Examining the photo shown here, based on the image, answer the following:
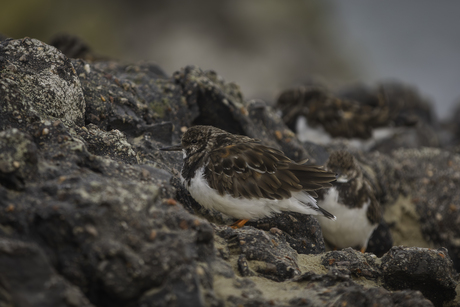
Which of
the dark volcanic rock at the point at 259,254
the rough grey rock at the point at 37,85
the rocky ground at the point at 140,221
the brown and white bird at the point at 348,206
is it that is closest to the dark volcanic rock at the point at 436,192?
Answer: the rocky ground at the point at 140,221

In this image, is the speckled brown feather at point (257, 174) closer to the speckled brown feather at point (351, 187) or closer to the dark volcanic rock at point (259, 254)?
the dark volcanic rock at point (259, 254)

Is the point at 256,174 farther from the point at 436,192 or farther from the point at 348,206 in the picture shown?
the point at 436,192

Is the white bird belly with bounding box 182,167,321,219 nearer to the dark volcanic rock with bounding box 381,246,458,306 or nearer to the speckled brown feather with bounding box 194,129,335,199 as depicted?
the speckled brown feather with bounding box 194,129,335,199

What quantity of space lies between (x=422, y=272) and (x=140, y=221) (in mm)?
2465

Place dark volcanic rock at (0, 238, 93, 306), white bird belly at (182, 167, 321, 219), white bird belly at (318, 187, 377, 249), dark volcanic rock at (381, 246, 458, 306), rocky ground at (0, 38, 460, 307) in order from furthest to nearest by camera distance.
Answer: white bird belly at (318, 187, 377, 249) → white bird belly at (182, 167, 321, 219) → dark volcanic rock at (381, 246, 458, 306) → rocky ground at (0, 38, 460, 307) → dark volcanic rock at (0, 238, 93, 306)

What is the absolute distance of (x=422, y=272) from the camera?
380 cm

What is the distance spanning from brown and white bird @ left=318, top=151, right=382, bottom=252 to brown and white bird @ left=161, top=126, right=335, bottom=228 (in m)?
1.19

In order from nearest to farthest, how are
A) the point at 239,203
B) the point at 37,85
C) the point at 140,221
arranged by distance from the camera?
the point at 140,221 < the point at 37,85 < the point at 239,203

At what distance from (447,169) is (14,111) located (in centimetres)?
679

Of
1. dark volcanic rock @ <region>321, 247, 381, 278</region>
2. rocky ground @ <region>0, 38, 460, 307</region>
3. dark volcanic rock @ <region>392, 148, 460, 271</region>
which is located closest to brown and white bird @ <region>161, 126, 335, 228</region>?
rocky ground @ <region>0, 38, 460, 307</region>

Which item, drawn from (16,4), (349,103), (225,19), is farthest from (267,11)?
(349,103)

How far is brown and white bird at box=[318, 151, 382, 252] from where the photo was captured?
5.57 metres

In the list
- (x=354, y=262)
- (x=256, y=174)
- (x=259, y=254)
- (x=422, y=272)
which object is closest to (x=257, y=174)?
(x=256, y=174)

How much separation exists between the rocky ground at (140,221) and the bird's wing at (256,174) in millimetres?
387
